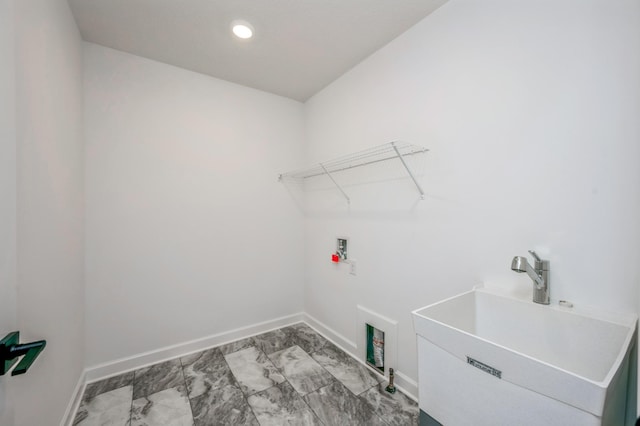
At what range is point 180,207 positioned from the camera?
234 centimetres

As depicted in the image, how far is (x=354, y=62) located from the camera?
2262 mm

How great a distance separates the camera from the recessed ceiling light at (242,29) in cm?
178

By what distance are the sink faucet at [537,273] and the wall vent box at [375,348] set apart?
115 cm

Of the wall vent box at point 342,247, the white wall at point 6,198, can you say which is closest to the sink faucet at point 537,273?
the wall vent box at point 342,247

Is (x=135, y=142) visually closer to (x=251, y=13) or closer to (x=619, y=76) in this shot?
(x=251, y=13)

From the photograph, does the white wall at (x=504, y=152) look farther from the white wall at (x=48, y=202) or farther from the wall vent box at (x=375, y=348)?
the white wall at (x=48, y=202)

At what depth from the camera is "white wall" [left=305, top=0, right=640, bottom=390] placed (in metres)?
1.06

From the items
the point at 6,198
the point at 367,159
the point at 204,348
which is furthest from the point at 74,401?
the point at 367,159

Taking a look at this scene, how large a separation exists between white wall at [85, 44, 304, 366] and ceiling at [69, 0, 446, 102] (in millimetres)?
258

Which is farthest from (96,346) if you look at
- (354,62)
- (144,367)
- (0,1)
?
Result: (354,62)

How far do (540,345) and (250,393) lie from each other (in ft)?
5.77

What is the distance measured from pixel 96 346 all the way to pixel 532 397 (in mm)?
2704

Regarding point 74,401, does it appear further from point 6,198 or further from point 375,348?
point 375,348

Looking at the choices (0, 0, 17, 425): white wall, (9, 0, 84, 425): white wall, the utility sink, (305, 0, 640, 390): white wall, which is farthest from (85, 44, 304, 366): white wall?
the utility sink
